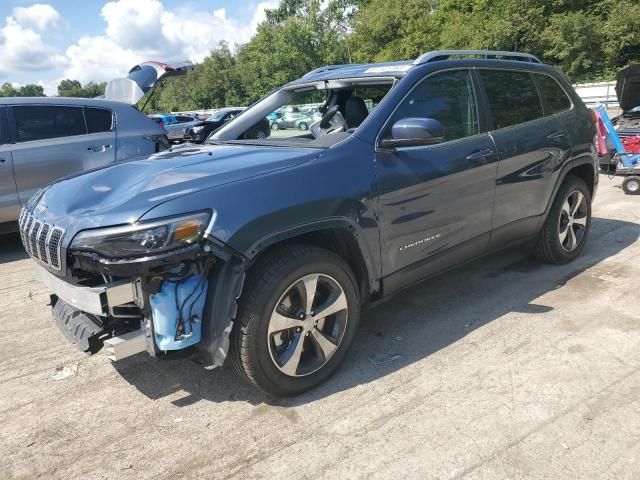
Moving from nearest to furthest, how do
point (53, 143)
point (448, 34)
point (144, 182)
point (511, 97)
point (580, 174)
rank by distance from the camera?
point (144, 182)
point (511, 97)
point (580, 174)
point (53, 143)
point (448, 34)

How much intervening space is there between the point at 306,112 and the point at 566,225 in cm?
260

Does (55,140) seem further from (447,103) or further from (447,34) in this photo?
(447,34)

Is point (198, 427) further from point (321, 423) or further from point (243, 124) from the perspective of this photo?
point (243, 124)

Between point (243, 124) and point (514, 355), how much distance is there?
261cm

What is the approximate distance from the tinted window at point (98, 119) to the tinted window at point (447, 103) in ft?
14.9

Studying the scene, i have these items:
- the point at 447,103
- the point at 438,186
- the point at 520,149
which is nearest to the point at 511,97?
the point at 520,149

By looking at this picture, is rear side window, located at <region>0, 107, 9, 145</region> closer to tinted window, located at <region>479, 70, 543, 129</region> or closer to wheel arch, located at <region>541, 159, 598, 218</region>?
tinted window, located at <region>479, 70, 543, 129</region>

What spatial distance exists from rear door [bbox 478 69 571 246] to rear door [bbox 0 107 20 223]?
5.07 metres

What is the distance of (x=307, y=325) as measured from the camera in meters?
2.92

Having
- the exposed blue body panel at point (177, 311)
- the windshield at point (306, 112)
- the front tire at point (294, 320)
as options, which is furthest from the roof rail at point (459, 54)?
the exposed blue body panel at point (177, 311)

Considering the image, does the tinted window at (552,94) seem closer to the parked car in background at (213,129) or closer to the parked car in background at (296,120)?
the parked car in background at (296,120)

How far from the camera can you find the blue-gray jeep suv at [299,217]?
2537mm

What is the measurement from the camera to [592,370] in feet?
10.3

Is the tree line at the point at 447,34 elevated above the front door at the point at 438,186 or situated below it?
above
